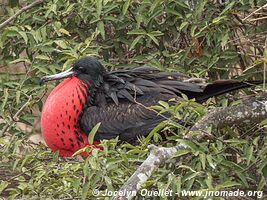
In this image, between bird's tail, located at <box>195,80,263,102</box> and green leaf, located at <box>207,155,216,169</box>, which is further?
bird's tail, located at <box>195,80,263,102</box>

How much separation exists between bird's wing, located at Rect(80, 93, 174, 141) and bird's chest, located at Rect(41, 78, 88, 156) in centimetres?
9

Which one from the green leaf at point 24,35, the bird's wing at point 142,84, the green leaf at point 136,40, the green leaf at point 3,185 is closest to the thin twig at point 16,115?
the green leaf at point 24,35

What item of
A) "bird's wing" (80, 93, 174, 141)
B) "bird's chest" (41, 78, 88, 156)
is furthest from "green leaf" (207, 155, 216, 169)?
"bird's chest" (41, 78, 88, 156)

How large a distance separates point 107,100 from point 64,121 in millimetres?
261

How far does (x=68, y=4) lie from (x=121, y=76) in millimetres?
615

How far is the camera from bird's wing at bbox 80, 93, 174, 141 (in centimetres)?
513

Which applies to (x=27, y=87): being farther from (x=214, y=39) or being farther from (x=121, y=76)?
(x=214, y=39)

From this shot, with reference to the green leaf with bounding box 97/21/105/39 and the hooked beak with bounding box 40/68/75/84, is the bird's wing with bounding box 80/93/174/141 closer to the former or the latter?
the hooked beak with bounding box 40/68/75/84

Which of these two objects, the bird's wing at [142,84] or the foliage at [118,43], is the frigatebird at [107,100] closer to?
the bird's wing at [142,84]

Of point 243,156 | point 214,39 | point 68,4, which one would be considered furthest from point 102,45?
point 243,156

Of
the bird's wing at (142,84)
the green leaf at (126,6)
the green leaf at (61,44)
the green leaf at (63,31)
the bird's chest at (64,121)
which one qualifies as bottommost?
the bird's chest at (64,121)

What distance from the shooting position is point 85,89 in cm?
541

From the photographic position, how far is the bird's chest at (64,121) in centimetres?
529

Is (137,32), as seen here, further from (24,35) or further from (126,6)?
(24,35)
